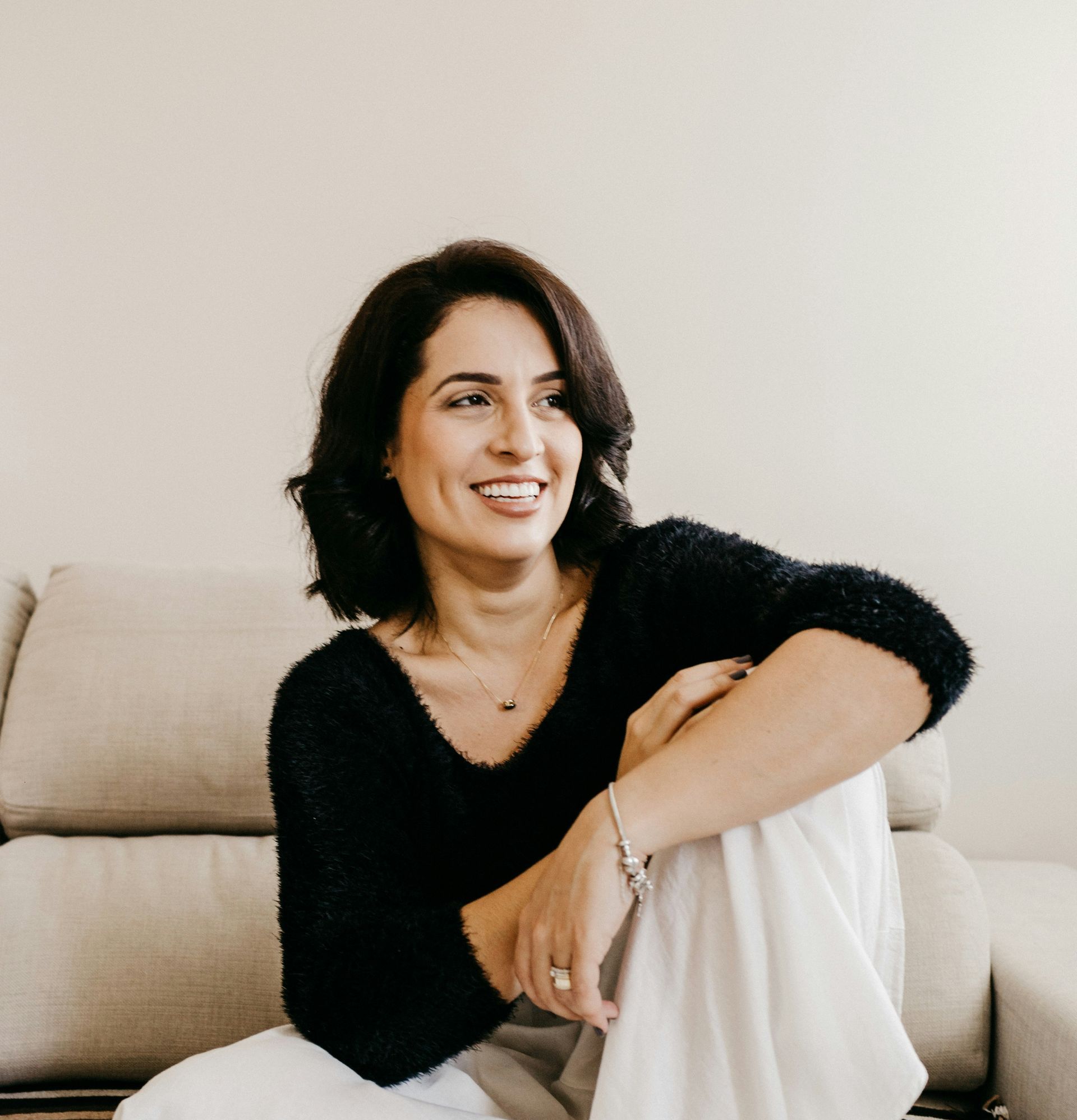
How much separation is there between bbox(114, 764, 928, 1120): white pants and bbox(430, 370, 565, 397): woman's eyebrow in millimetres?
567

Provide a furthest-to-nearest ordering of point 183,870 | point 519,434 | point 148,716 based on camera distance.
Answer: point 148,716
point 183,870
point 519,434

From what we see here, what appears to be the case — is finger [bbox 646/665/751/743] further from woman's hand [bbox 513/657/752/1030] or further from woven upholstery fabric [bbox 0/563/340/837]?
woven upholstery fabric [bbox 0/563/340/837]

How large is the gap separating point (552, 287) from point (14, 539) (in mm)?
1504

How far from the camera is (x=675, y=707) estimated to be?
3.29ft

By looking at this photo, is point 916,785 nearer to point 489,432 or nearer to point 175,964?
point 489,432

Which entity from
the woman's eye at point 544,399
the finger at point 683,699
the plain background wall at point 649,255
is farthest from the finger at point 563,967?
the plain background wall at point 649,255

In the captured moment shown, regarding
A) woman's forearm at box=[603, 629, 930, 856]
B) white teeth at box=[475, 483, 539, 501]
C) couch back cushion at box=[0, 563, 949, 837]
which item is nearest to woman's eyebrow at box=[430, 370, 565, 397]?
white teeth at box=[475, 483, 539, 501]

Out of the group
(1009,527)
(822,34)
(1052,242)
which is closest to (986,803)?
(1009,527)

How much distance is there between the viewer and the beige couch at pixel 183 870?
4.44 feet

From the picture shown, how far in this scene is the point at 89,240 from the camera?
2.12 m

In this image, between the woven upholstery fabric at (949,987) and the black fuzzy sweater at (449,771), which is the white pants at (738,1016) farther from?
the woven upholstery fabric at (949,987)

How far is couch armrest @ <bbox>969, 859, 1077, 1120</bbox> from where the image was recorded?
3.87ft

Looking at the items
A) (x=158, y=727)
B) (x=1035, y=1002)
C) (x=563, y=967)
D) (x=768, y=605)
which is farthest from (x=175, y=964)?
(x=1035, y=1002)

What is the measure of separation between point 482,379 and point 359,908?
61 cm
